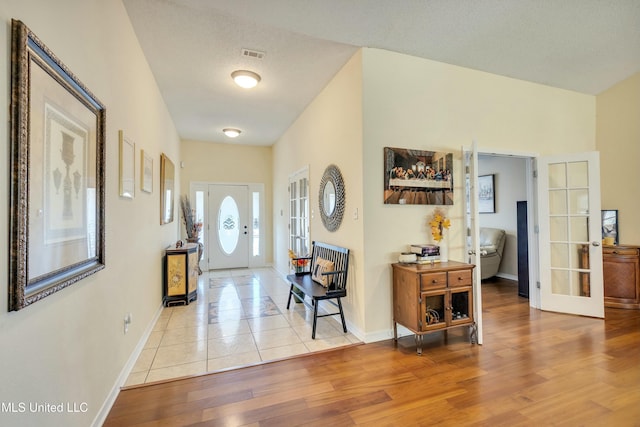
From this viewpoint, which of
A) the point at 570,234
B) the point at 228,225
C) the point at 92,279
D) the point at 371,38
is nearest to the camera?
the point at 92,279

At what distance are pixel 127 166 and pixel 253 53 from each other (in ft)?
5.38

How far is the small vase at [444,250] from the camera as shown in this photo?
3131 mm

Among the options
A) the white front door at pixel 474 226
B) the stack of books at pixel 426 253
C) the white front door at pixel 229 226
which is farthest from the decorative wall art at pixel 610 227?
the white front door at pixel 229 226

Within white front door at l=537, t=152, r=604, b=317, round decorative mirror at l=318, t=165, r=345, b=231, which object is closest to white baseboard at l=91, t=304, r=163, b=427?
round decorative mirror at l=318, t=165, r=345, b=231

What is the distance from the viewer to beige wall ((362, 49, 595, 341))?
2887mm

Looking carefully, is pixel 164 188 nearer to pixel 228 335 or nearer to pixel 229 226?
pixel 228 335

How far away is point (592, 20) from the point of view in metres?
2.77

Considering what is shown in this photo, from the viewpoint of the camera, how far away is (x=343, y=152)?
3252mm

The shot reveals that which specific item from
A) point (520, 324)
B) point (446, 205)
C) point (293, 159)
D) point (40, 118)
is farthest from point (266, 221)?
point (40, 118)

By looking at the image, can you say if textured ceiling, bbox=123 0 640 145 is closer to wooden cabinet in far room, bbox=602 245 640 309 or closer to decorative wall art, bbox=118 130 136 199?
decorative wall art, bbox=118 130 136 199

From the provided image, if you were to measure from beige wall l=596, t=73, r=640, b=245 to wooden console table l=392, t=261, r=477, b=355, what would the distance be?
2805 mm

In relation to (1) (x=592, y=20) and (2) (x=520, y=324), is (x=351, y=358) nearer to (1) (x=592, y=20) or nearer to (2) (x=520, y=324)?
(2) (x=520, y=324)

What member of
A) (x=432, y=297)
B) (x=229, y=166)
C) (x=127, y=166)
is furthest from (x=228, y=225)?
(x=432, y=297)

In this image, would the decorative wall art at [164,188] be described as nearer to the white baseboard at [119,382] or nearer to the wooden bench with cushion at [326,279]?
the white baseboard at [119,382]
